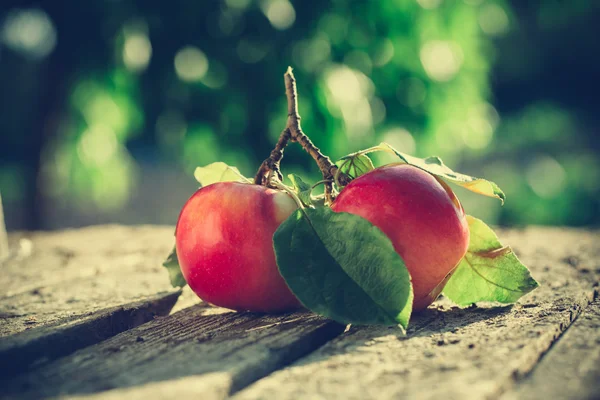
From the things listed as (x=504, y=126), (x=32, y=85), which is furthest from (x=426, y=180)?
(x=504, y=126)

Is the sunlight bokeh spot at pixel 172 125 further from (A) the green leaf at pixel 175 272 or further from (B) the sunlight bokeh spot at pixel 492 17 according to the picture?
(A) the green leaf at pixel 175 272

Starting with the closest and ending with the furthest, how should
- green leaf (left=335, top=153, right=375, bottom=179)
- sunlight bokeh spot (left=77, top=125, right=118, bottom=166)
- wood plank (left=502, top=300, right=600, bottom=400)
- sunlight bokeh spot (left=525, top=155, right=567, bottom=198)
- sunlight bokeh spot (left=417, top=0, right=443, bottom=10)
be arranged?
wood plank (left=502, top=300, right=600, bottom=400)
green leaf (left=335, top=153, right=375, bottom=179)
sunlight bokeh spot (left=417, top=0, right=443, bottom=10)
sunlight bokeh spot (left=77, top=125, right=118, bottom=166)
sunlight bokeh spot (left=525, top=155, right=567, bottom=198)

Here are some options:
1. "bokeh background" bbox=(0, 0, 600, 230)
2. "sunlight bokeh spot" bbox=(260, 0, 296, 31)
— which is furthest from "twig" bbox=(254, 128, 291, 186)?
"sunlight bokeh spot" bbox=(260, 0, 296, 31)

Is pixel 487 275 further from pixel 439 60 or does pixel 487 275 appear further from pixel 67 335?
pixel 439 60

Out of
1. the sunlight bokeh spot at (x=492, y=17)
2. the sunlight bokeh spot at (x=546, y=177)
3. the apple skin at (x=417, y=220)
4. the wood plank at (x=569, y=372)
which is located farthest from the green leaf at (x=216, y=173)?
the sunlight bokeh spot at (x=546, y=177)

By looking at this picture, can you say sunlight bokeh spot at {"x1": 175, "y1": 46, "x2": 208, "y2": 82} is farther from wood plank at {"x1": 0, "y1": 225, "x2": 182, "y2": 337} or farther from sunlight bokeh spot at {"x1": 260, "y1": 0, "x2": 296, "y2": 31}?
wood plank at {"x1": 0, "y1": 225, "x2": 182, "y2": 337}

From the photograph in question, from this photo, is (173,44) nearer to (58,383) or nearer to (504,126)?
(58,383)
